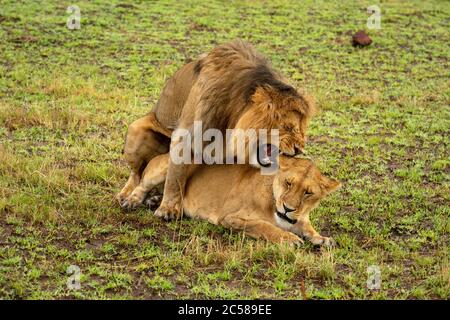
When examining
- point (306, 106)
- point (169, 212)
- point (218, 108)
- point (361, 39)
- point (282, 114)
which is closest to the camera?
point (282, 114)

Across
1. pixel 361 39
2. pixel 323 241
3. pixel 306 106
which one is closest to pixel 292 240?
pixel 323 241

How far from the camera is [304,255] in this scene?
5.51m

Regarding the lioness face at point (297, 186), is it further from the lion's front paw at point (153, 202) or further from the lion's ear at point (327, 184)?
the lion's front paw at point (153, 202)

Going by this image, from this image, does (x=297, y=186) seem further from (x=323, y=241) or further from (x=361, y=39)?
(x=361, y=39)

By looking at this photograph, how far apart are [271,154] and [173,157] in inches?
49.1

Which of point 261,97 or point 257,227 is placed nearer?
point 261,97

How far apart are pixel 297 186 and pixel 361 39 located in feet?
27.5

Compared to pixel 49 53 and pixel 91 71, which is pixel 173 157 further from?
pixel 49 53

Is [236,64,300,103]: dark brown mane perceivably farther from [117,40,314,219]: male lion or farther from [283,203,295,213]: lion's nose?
[283,203,295,213]: lion's nose

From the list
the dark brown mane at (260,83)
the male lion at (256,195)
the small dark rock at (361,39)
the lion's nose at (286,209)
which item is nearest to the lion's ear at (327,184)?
the male lion at (256,195)

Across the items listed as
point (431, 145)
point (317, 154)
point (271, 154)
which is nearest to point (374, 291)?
point (271, 154)

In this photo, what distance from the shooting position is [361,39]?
13438mm

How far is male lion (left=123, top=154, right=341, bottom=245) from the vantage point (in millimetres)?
→ 5594

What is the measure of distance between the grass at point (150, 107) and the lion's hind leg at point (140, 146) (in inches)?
10.0
